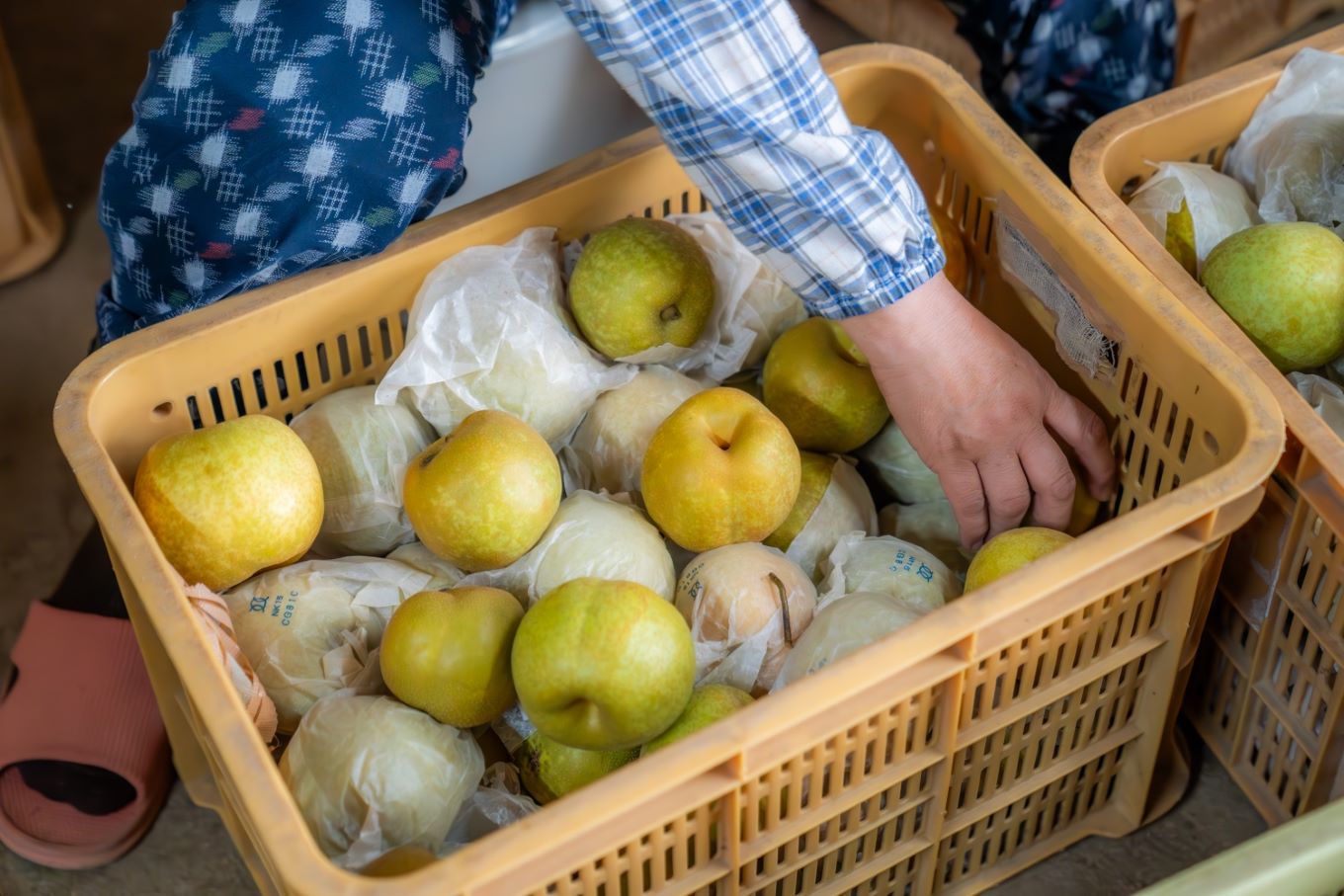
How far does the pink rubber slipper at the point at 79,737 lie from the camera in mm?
1124

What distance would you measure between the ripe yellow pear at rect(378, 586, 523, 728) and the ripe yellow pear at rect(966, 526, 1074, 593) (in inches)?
12.1

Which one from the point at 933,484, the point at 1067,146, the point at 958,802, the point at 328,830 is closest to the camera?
the point at 328,830

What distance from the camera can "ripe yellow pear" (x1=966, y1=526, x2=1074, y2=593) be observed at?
93cm

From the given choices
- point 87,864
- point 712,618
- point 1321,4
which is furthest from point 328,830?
point 1321,4

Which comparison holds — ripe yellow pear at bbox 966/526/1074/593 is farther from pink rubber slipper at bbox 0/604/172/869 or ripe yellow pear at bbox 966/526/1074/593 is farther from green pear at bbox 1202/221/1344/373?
pink rubber slipper at bbox 0/604/172/869

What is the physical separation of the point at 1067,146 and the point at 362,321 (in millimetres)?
706

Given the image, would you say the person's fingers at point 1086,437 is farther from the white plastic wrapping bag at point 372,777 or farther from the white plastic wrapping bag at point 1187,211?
the white plastic wrapping bag at point 372,777

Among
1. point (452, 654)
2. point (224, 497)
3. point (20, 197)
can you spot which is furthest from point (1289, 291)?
point (20, 197)

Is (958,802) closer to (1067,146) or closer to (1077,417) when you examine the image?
(1077,417)

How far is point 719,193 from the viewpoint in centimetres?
94

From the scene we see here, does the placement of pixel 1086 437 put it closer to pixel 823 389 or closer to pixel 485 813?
pixel 823 389

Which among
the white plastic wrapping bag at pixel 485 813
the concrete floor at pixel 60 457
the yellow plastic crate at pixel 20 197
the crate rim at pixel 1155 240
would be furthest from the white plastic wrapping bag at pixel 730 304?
the yellow plastic crate at pixel 20 197

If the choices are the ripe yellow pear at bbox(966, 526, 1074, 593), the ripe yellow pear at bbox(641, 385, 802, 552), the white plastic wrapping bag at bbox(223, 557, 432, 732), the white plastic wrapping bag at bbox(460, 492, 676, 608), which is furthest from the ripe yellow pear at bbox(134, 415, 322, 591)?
the ripe yellow pear at bbox(966, 526, 1074, 593)

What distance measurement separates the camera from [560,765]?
0.91 meters
